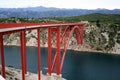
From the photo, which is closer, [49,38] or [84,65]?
[49,38]

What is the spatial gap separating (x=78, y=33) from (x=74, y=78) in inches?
1373

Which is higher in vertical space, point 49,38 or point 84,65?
point 49,38

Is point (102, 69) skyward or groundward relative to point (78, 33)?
→ groundward

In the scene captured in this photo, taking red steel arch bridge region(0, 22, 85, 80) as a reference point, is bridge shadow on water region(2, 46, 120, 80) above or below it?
below

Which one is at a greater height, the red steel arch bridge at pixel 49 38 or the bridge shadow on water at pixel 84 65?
the red steel arch bridge at pixel 49 38

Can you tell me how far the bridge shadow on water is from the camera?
199 ft

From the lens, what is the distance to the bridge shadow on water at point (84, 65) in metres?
60.7

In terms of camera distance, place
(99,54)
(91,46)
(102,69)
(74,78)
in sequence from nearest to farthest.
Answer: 1. (74,78)
2. (102,69)
3. (99,54)
4. (91,46)

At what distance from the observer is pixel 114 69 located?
2704 inches

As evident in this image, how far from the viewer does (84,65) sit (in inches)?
2825

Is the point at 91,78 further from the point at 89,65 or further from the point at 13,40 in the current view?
the point at 13,40

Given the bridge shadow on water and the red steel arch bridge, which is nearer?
the red steel arch bridge

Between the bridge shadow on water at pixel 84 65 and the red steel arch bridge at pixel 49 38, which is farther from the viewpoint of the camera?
the bridge shadow on water at pixel 84 65

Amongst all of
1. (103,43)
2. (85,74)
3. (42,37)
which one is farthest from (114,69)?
(42,37)
